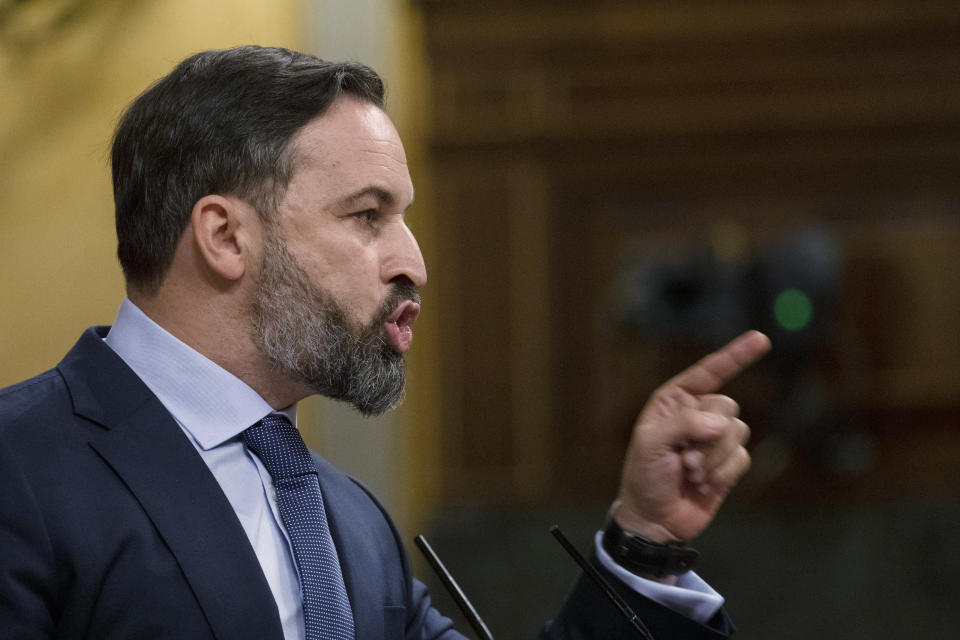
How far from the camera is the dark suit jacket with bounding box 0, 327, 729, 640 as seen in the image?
1197 mm

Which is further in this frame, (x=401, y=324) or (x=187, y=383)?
(x=401, y=324)

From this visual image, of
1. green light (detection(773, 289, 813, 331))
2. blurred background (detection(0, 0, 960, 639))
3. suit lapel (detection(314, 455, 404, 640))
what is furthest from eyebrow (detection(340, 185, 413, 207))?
green light (detection(773, 289, 813, 331))

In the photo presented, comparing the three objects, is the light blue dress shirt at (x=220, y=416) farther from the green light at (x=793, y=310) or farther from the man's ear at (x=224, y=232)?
the green light at (x=793, y=310)

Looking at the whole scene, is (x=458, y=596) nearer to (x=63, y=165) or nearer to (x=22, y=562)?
(x=22, y=562)

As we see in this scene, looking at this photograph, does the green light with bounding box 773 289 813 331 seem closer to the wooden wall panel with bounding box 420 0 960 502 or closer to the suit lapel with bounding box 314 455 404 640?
the wooden wall panel with bounding box 420 0 960 502

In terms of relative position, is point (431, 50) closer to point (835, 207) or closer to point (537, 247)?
point (537, 247)

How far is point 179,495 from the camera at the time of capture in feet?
4.23

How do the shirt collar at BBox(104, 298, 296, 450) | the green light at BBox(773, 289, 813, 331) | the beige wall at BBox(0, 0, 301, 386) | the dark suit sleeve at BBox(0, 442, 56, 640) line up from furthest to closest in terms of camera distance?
the green light at BBox(773, 289, 813, 331)
the beige wall at BBox(0, 0, 301, 386)
the shirt collar at BBox(104, 298, 296, 450)
the dark suit sleeve at BBox(0, 442, 56, 640)

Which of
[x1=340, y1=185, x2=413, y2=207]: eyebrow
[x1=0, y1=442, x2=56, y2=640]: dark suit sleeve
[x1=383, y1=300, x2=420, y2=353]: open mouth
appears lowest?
[x1=0, y1=442, x2=56, y2=640]: dark suit sleeve

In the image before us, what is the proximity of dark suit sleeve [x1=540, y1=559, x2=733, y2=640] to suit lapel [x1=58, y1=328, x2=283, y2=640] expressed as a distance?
1.42ft

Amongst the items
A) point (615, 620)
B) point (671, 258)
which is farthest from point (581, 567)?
point (671, 258)

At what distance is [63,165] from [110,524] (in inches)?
32.4

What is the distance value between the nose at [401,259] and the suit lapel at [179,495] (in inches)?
12.4

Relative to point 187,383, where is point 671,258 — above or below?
below
